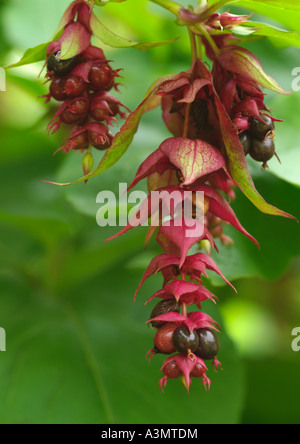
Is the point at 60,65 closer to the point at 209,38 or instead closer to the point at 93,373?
the point at 209,38

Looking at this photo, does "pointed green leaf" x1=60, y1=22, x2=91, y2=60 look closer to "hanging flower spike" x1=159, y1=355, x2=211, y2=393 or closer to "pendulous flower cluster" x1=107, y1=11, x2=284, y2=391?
"pendulous flower cluster" x1=107, y1=11, x2=284, y2=391

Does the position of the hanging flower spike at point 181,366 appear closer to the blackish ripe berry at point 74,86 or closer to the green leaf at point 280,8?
the blackish ripe berry at point 74,86

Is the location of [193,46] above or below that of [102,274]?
below

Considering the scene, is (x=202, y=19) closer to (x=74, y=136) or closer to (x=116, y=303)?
(x=74, y=136)

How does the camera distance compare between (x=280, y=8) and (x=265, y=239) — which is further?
(x=265, y=239)

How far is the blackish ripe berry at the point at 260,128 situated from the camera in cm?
50

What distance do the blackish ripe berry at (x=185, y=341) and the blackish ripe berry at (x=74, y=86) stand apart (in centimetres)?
22

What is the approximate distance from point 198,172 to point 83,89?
0.14 m

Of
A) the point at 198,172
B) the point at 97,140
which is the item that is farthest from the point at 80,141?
the point at 198,172

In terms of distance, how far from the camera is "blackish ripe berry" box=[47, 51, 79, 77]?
50 centimetres

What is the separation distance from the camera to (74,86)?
1.63 ft

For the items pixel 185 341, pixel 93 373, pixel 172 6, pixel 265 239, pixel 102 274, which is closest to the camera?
pixel 185 341

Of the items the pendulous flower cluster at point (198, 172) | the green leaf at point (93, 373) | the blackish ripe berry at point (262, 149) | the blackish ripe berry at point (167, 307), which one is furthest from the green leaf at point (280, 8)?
the green leaf at point (93, 373)

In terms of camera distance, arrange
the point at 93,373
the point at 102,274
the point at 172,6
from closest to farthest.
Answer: the point at 172,6, the point at 93,373, the point at 102,274
